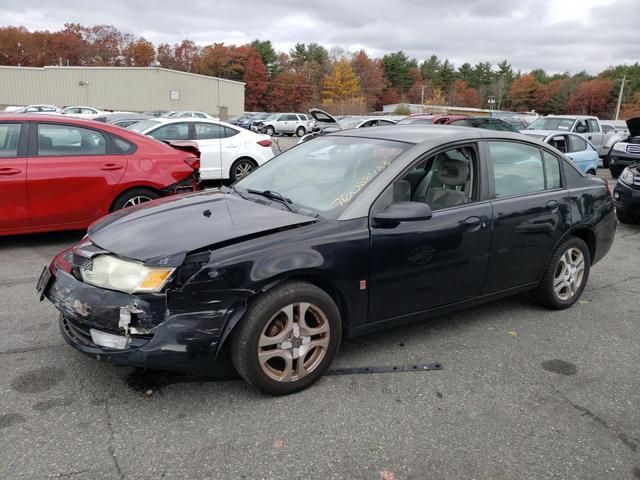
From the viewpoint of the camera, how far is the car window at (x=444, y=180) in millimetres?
3693

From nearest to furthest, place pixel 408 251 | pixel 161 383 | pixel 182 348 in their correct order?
pixel 182 348
pixel 161 383
pixel 408 251

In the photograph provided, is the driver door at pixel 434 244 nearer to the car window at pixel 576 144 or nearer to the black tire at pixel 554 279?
the black tire at pixel 554 279

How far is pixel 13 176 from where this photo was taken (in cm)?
553

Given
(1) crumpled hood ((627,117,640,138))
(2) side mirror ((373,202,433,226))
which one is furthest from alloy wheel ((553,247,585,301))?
(1) crumpled hood ((627,117,640,138))

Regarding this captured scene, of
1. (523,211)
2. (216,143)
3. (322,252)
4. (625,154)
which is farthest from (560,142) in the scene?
(322,252)

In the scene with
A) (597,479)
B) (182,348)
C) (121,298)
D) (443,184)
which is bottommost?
(597,479)

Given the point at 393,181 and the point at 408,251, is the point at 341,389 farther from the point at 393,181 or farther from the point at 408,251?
the point at 393,181

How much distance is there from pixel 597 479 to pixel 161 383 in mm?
2346

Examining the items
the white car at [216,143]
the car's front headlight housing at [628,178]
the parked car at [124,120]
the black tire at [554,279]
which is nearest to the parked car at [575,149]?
the car's front headlight housing at [628,178]

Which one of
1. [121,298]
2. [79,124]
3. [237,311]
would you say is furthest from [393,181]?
[79,124]

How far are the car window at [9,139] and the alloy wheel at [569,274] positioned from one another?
18.2 ft

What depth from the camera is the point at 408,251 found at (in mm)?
3373

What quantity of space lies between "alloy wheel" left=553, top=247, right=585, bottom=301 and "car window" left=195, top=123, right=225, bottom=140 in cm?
787

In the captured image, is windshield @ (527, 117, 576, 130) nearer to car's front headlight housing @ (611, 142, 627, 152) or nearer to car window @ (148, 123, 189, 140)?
car's front headlight housing @ (611, 142, 627, 152)
